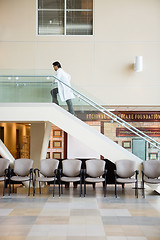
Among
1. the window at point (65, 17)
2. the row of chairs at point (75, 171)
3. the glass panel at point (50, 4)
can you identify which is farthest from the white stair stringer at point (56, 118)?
the glass panel at point (50, 4)

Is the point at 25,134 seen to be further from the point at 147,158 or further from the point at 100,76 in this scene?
the point at 147,158

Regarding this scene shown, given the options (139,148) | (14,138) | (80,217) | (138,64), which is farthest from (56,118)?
(14,138)

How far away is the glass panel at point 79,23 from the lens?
11586 mm

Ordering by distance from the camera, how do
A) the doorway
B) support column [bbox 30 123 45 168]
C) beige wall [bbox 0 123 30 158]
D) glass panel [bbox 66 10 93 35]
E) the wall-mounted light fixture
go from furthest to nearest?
beige wall [bbox 0 123 30 158] → support column [bbox 30 123 45 168] → glass panel [bbox 66 10 93 35] → the wall-mounted light fixture → the doorway

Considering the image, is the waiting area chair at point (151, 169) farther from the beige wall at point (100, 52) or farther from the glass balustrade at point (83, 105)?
the beige wall at point (100, 52)

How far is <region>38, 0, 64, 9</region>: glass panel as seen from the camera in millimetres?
11734

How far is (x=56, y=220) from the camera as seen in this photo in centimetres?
612

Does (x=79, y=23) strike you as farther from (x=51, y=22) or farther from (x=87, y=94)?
(x=87, y=94)

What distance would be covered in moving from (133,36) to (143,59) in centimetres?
92

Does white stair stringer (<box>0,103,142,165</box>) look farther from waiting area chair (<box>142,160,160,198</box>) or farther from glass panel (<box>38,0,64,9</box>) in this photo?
glass panel (<box>38,0,64,9</box>)

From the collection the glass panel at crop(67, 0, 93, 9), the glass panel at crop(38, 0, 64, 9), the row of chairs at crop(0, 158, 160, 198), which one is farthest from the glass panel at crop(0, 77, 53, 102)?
the glass panel at crop(67, 0, 93, 9)

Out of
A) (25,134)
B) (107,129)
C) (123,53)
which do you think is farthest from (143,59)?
(25,134)

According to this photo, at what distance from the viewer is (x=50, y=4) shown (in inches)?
464

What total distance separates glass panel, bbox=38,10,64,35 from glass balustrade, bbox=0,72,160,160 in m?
3.42
